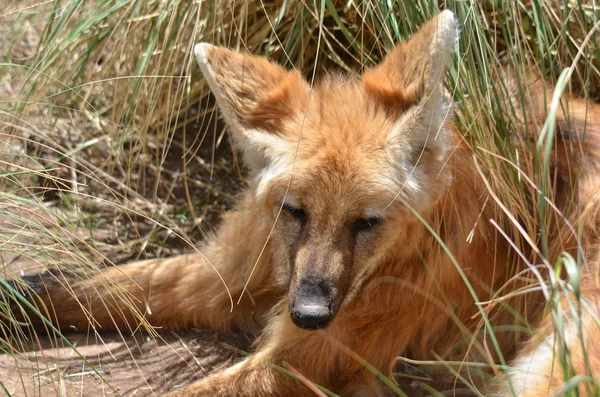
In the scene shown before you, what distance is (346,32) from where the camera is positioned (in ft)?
12.0

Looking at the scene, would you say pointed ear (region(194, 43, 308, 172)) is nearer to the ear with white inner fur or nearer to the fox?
the fox

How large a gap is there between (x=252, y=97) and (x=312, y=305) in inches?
36.0

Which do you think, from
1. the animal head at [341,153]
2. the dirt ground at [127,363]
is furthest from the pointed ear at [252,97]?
the dirt ground at [127,363]

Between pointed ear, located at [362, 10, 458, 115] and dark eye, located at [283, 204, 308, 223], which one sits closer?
pointed ear, located at [362, 10, 458, 115]

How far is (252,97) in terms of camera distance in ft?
9.80

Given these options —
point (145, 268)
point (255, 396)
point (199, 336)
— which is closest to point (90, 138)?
point (145, 268)

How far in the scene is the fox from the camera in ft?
8.87

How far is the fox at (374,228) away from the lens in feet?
8.87

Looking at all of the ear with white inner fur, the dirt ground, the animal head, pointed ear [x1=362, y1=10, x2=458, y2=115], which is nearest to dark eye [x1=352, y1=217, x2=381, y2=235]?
the animal head

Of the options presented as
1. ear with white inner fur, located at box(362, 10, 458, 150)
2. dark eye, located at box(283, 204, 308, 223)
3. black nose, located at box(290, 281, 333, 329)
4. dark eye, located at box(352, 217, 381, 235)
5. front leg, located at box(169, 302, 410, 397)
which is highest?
ear with white inner fur, located at box(362, 10, 458, 150)

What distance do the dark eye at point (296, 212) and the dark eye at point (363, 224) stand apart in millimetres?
197

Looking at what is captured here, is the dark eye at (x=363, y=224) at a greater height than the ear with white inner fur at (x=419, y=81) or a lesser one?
lesser

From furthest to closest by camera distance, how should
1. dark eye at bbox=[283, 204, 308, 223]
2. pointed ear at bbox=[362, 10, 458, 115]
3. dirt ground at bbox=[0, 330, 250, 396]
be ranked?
1. dirt ground at bbox=[0, 330, 250, 396]
2. dark eye at bbox=[283, 204, 308, 223]
3. pointed ear at bbox=[362, 10, 458, 115]

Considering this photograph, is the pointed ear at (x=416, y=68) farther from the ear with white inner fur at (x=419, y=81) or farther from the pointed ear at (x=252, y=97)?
the pointed ear at (x=252, y=97)
